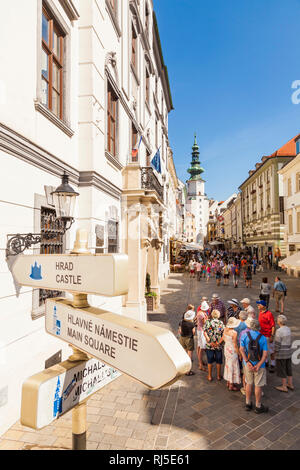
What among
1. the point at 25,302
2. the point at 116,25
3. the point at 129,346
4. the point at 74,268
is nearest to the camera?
the point at 129,346

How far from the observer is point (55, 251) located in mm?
6285

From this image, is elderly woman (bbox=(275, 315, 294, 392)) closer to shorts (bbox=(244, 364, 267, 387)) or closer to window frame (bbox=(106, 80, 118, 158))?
shorts (bbox=(244, 364, 267, 387))

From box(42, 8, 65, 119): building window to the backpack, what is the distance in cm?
645

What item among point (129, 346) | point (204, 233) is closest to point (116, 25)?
point (129, 346)

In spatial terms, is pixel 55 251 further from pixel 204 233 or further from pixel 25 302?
pixel 204 233

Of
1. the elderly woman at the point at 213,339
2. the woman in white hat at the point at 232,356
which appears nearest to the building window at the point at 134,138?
the elderly woman at the point at 213,339

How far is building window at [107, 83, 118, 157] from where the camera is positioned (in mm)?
9318

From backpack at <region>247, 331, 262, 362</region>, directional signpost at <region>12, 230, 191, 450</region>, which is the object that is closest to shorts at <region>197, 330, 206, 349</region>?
backpack at <region>247, 331, 262, 362</region>

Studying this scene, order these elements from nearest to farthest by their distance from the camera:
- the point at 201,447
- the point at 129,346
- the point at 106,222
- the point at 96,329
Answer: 1. the point at 129,346
2. the point at 96,329
3. the point at 201,447
4. the point at 106,222

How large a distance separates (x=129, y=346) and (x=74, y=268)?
78 centimetres

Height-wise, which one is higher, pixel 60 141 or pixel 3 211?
pixel 60 141

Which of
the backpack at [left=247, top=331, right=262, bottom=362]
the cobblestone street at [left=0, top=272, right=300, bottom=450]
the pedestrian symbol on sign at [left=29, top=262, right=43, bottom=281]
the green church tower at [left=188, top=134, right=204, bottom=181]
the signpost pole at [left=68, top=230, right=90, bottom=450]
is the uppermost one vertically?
the green church tower at [left=188, top=134, right=204, bottom=181]

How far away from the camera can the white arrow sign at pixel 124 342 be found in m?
1.38

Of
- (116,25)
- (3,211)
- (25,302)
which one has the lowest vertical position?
(25,302)
